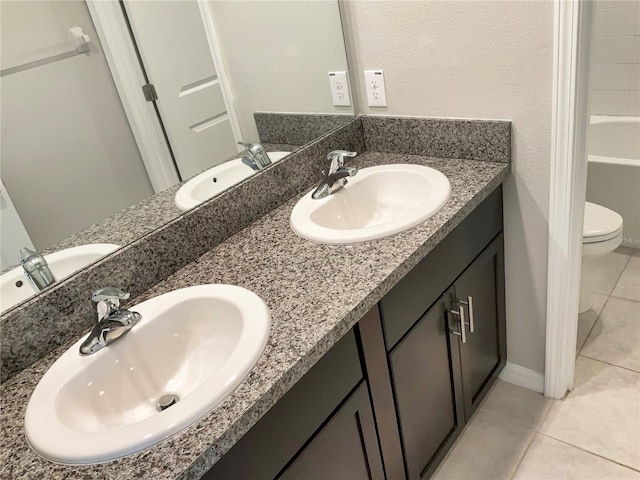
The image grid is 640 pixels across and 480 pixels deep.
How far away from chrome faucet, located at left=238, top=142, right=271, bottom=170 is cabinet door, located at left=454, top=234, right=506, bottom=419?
63 cm

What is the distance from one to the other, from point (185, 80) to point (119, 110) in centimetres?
21

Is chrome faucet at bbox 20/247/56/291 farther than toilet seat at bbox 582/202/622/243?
No

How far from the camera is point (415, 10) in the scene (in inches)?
56.4

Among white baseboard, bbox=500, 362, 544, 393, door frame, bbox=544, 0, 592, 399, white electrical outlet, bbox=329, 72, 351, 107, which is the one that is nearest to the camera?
door frame, bbox=544, 0, 592, 399

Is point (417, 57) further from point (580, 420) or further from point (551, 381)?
point (580, 420)

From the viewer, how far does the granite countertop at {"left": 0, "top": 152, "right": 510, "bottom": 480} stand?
29.8 inches

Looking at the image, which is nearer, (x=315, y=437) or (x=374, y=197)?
(x=315, y=437)

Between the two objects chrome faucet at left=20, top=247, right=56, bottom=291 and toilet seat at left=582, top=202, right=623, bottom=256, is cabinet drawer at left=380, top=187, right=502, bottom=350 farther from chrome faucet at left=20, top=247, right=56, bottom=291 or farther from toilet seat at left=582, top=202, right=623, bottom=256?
chrome faucet at left=20, top=247, right=56, bottom=291

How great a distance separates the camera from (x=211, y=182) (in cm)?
134

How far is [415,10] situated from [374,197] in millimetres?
537

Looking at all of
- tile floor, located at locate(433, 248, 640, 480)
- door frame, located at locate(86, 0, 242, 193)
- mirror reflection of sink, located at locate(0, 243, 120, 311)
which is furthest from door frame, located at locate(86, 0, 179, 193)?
tile floor, located at locate(433, 248, 640, 480)

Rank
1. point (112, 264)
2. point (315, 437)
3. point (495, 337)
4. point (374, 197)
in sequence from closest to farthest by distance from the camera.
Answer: point (315, 437)
point (112, 264)
point (374, 197)
point (495, 337)

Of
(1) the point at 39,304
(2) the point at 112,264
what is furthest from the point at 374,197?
(1) the point at 39,304

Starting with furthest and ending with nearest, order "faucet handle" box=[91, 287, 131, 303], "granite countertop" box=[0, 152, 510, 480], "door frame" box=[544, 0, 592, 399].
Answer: "door frame" box=[544, 0, 592, 399] < "faucet handle" box=[91, 287, 131, 303] < "granite countertop" box=[0, 152, 510, 480]
